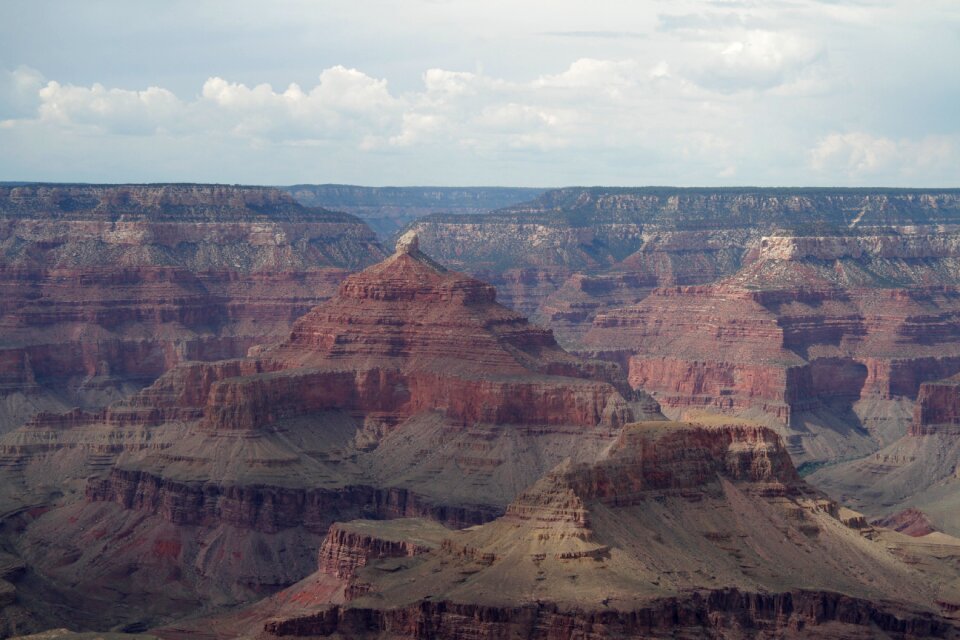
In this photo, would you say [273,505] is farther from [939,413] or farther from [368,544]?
[939,413]

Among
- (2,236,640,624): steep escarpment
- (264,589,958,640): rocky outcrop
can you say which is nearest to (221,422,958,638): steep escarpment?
(264,589,958,640): rocky outcrop

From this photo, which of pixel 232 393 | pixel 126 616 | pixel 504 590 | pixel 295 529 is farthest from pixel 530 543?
pixel 232 393

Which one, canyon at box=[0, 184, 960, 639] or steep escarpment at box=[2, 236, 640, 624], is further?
steep escarpment at box=[2, 236, 640, 624]

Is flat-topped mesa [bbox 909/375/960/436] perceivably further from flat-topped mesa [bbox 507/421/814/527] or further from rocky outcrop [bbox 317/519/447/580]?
rocky outcrop [bbox 317/519/447/580]

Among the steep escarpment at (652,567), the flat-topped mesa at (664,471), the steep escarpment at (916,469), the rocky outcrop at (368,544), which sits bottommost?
the steep escarpment at (916,469)

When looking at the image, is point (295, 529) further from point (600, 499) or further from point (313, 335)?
point (600, 499)

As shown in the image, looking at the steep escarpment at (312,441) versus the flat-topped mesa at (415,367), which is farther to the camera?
the flat-topped mesa at (415,367)

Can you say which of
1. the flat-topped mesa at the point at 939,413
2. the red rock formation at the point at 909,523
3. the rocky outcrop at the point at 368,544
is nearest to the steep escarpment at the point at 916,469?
the flat-topped mesa at the point at 939,413

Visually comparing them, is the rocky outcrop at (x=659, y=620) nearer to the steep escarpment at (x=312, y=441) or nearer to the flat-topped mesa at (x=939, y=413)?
the steep escarpment at (x=312, y=441)
